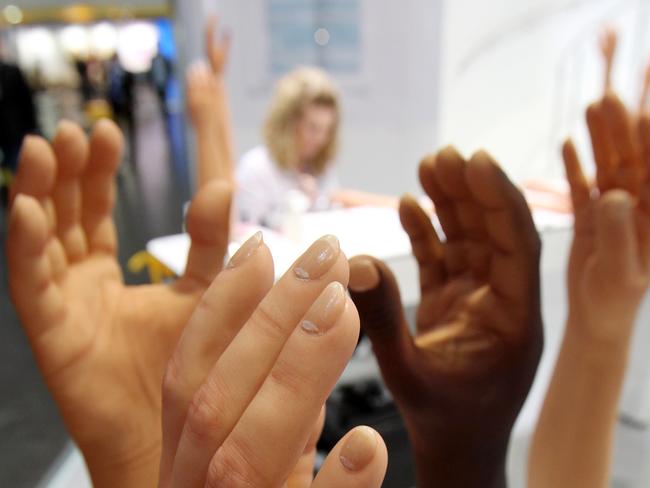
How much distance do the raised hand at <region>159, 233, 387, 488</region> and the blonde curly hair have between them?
68.4 inches

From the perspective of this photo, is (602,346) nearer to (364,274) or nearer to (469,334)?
(469,334)

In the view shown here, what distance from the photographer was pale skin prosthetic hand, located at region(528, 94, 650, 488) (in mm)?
586

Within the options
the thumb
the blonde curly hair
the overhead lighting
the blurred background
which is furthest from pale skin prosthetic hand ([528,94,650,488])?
the overhead lighting

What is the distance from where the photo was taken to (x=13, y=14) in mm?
6375

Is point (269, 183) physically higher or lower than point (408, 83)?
lower

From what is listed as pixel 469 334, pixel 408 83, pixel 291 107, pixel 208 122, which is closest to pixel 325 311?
pixel 469 334

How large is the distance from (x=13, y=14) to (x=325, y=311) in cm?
727

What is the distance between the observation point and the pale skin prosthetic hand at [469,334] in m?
0.48

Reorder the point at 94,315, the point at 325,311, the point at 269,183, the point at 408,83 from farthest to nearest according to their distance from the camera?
the point at 408,83, the point at 269,183, the point at 94,315, the point at 325,311

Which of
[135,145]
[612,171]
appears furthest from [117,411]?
[135,145]

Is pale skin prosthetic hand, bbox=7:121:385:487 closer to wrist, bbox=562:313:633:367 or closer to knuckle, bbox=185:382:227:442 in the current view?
knuckle, bbox=185:382:227:442

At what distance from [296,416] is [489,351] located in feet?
0.86

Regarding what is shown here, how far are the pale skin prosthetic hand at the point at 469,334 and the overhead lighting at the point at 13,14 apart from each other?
6587mm

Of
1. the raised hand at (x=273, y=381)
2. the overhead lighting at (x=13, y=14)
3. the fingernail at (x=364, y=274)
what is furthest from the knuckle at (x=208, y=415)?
the overhead lighting at (x=13, y=14)
